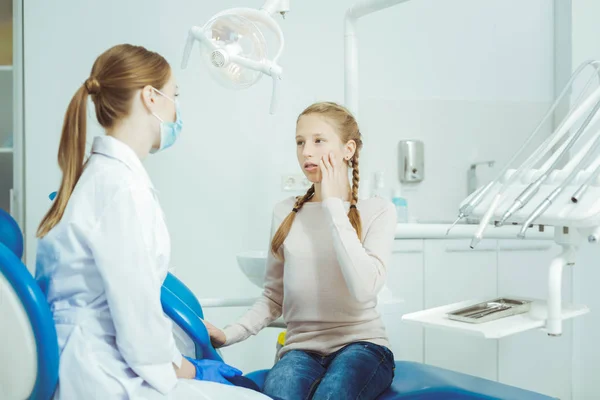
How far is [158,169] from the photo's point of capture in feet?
9.04

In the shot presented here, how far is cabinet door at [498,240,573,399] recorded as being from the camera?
8.43ft

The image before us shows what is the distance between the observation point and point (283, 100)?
Result: 2.86 m

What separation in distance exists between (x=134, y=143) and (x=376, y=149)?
1935 mm

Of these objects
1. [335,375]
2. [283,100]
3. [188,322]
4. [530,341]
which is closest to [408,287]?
[530,341]

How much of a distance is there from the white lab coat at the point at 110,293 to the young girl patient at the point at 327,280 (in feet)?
1.27

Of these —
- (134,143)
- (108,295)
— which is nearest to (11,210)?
(134,143)

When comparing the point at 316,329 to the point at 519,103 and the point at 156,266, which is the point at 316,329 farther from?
the point at 519,103

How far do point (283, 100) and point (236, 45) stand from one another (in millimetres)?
1237

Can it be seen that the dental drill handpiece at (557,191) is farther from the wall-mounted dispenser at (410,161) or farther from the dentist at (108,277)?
the wall-mounted dispenser at (410,161)

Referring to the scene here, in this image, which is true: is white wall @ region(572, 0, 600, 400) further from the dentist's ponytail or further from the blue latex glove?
the dentist's ponytail

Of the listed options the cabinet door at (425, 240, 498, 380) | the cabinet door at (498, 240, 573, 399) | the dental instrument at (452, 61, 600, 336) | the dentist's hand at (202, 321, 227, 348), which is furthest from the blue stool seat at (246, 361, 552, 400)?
the cabinet door at (498, 240, 573, 399)

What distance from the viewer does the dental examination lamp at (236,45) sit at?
159 centimetres

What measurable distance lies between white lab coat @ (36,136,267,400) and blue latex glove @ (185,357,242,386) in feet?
0.42

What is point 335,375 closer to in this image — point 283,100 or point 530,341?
point 530,341
